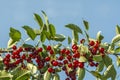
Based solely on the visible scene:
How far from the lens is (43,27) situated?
4.28 metres

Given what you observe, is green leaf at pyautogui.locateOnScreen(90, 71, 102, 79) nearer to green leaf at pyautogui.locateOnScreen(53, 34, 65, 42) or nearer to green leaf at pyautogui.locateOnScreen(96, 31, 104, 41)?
green leaf at pyautogui.locateOnScreen(96, 31, 104, 41)

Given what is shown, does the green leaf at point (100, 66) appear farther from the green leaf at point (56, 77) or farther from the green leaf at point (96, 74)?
the green leaf at point (56, 77)

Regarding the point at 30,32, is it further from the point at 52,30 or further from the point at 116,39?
the point at 116,39

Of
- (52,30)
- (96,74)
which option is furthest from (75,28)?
(96,74)

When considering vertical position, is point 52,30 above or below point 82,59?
above

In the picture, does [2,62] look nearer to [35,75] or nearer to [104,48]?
[35,75]

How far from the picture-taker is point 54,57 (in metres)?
4.26

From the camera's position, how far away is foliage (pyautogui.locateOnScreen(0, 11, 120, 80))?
13.6 ft

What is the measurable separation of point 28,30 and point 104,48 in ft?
3.19

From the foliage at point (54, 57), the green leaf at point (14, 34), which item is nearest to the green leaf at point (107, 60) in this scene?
the foliage at point (54, 57)

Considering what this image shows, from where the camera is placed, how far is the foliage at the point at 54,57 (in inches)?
164

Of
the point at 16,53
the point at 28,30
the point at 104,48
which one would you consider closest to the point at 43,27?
the point at 28,30

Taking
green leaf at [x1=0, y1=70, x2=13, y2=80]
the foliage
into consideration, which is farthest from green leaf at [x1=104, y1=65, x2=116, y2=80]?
green leaf at [x1=0, y1=70, x2=13, y2=80]

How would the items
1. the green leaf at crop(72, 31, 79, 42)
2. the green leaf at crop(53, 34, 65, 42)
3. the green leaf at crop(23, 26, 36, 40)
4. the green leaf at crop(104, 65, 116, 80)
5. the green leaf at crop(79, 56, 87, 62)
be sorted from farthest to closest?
the green leaf at crop(72, 31, 79, 42), the green leaf at crop(53, 34, 65, 42), the green leaf at crop(23, 26, 36, 40), the green leaf at crop(104, 65, 116, 80), the green leaf at crop(79, 56, 87, 62)
